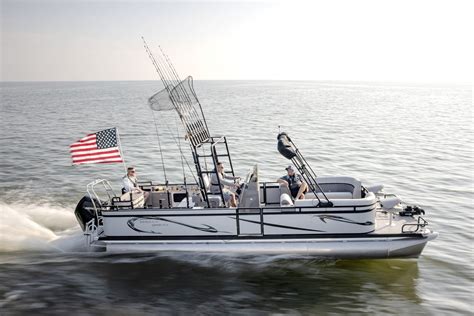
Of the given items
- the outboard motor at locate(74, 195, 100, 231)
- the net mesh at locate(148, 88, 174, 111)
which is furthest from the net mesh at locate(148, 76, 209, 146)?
the outboard motor at locate(74, 195, 100, 231)

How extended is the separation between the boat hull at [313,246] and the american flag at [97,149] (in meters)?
2.78

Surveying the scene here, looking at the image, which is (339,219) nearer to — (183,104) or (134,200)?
(183,104)

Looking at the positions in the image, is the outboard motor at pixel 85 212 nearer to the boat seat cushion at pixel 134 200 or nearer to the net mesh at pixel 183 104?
the boat seat cushion at pixel 134 200

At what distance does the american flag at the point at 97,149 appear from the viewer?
12977 mm

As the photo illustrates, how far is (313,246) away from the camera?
38.2 ft

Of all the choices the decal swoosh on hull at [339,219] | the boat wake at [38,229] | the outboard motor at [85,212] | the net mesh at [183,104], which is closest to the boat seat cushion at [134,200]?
the outboard motor at [85,212]

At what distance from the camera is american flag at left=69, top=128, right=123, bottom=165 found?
13.0 metres

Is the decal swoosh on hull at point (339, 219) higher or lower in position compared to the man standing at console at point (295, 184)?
lower

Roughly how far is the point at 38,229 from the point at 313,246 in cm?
860

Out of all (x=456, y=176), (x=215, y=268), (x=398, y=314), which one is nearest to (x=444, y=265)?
(x=398, y=314)

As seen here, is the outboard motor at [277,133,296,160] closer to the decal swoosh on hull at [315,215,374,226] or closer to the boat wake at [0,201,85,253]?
the decal swoosh on hull at [315,215,374,226]

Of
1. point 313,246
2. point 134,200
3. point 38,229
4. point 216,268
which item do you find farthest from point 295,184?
point 38,229

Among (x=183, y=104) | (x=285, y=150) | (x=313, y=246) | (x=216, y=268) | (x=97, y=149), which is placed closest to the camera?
(x=285, y=150)

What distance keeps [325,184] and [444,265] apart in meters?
3.89
